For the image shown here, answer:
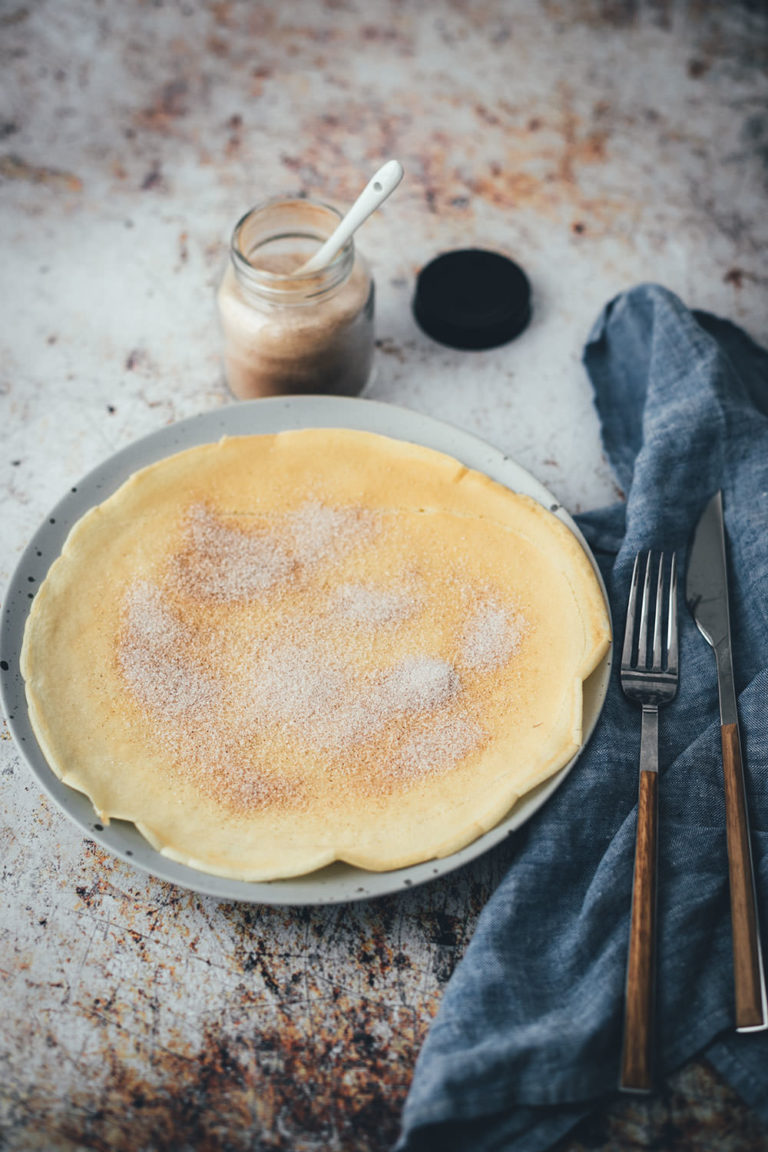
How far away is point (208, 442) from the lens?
1.62 m

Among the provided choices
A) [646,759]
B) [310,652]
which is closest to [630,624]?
[646,759]

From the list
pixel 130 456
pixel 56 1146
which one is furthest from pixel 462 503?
pixel 56 1146

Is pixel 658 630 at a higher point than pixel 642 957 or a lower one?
higher

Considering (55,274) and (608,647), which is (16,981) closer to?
(608,647)

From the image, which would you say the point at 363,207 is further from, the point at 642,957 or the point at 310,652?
the point at 642,957

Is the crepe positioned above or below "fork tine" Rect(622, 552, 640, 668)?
below

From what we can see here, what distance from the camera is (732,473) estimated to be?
156 cm

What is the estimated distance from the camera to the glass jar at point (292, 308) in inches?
61.4

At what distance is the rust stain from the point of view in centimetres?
212

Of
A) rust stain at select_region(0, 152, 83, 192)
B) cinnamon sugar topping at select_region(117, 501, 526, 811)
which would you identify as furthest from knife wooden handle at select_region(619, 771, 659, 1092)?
rust stain at select_region(0, 152, 83, 192)

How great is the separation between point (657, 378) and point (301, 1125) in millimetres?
1279

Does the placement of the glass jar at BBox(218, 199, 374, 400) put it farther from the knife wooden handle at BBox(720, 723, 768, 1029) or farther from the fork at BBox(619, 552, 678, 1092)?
the knife wooden handle at BBox(720, 723, 768, 1029)

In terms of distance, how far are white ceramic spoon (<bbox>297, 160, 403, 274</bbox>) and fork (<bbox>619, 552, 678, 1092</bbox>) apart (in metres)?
0.69

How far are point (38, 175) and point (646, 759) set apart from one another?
183 cm
